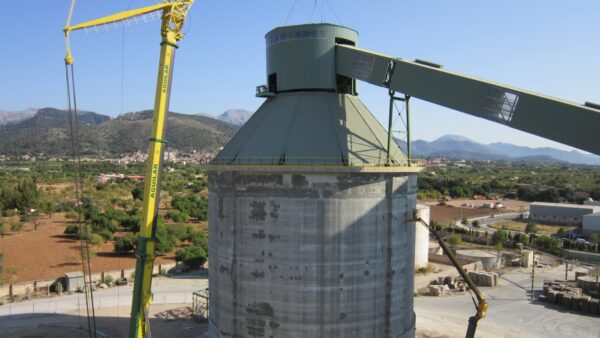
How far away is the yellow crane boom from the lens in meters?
18.7

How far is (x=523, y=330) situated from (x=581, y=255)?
103 feet

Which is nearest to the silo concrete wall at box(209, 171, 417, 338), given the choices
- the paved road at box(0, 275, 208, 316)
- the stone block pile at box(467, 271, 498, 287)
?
the paved road at box(0, 275, 208, 316)

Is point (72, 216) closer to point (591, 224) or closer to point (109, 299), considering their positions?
point (109, 299)

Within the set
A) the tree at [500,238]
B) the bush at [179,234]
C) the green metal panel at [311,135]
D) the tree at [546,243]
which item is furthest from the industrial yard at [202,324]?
the tree at [546,243]

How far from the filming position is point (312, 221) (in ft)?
63.0

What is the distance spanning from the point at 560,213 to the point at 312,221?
84638mm

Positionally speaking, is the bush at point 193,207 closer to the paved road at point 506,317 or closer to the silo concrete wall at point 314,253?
the paved road at point 506,317

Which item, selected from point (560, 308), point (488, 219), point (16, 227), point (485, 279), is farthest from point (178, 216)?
point (488, 219)

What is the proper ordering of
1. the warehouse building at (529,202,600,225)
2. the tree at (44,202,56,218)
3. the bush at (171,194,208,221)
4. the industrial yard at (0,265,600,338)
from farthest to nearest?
the warehouse building at (529,202,600,225) < the bush at (171,194,208,221) < the tree at (44,202,56,218) < the industrial yard at (0,265,600,338)

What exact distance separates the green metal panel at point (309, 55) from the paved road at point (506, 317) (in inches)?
736

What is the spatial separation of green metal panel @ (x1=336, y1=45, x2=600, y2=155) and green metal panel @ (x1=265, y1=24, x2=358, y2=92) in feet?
2.55

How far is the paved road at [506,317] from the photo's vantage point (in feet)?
102

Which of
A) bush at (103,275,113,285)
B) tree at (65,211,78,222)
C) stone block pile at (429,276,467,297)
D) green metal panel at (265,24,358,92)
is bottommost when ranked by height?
stone block pile at (429,276,467,297)

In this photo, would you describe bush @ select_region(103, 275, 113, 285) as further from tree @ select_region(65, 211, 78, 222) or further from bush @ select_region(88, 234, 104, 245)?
tree @ select_region(65, 211, 78, 222)
